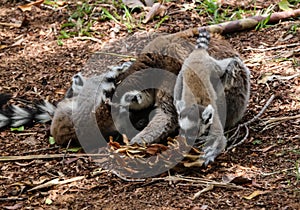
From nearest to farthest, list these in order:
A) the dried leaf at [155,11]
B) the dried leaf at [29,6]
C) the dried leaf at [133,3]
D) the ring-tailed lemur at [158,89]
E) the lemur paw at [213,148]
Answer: the lemur paw at [213,148] → the ring-tailed lemur at [158,89] → the dried leaf at [155,11] → the dried leaf at [133,3] → the dried leaf at [29,6]

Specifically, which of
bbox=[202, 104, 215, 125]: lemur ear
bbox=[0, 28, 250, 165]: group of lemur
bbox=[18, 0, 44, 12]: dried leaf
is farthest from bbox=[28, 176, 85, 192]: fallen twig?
bbox=[18, 0, 44, 12]: dried leaf

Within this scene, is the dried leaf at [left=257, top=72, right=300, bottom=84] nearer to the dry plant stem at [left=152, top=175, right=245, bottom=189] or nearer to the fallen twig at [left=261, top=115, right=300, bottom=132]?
the fallen twig at [left=261, top=115, right=300, bottom=132]

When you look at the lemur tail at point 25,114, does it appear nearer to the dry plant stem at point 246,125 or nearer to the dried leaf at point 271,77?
the dry plant stem at point 246,125

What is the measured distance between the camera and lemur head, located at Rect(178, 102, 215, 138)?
15.7 ft

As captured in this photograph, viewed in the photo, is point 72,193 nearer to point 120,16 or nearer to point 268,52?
point 268,52

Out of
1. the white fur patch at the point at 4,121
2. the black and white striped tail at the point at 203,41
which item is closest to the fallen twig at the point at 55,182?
the white fur patch at the point at 4,121

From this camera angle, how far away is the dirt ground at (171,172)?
4273mm

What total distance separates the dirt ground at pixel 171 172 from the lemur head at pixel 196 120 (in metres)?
0.28

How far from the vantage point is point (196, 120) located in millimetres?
4805

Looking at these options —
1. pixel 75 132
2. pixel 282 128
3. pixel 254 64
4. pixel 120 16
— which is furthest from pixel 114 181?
pixel 120 16

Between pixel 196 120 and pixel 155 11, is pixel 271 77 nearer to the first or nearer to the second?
pixel 196 120

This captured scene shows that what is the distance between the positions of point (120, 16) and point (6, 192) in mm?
3698

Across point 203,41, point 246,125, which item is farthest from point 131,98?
point 246,125

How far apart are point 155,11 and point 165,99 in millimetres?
2598
